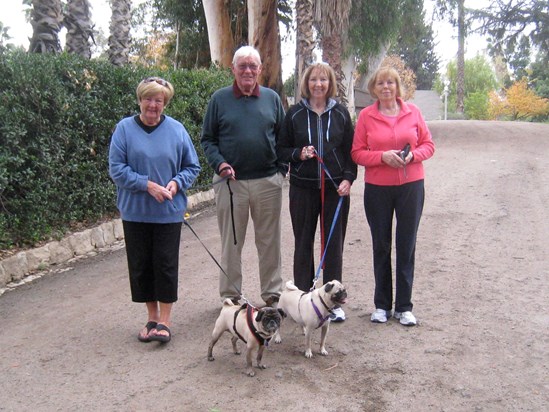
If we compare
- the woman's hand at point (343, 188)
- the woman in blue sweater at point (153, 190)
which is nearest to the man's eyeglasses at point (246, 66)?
the woman in blue sweater at point (153, 190)

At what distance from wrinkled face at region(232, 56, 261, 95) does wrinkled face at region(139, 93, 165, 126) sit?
27.8 inches

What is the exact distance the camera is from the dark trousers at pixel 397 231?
4941mm

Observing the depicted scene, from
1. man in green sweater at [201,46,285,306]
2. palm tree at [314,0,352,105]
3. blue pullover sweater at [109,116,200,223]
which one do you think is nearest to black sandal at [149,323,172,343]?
man in green sweater at [201,46,285,306]

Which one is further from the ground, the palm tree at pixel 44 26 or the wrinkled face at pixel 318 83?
the palm tree at pixel 44 26

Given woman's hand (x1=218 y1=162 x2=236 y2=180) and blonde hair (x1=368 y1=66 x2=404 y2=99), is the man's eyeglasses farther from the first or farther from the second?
blonde hair (x1=368 y1=66 x2=404 y2=99)

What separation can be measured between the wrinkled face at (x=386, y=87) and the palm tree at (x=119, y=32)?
8.02 meters

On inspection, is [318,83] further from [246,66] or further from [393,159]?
[393,159]

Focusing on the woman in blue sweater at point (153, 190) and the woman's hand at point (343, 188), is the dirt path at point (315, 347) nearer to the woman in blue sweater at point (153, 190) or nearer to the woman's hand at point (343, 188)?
the woman in blue sweater at point (153, 190)

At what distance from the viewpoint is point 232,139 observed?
495 centimetres

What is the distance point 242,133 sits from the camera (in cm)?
493

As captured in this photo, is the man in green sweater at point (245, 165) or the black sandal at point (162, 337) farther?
the man in green sweater at point (245, 165)

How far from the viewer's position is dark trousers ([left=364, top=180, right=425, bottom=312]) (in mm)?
4941

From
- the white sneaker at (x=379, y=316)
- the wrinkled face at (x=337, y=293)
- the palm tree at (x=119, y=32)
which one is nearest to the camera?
the wrinkled face at (x=337, y=293)

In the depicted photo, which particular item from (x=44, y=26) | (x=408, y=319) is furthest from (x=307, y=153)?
(x=44, y=26)
